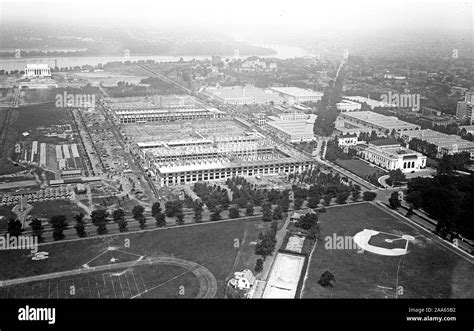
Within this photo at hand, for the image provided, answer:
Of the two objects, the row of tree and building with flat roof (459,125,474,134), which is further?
building with flat roof (459,125,474,134)

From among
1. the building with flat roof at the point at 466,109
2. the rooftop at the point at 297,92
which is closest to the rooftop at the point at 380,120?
the building with flat roof at the point at 466,109

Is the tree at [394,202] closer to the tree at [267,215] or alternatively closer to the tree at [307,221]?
the tree at [307,221]

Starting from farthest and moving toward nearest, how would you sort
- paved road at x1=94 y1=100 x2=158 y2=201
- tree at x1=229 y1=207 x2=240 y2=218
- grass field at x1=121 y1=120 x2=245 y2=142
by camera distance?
grass field at x1=121 y1=120 x2=245 y2=142 → paved road at x1=94 y1=100 x2=158 y2=201 → tree at x1=229 y1=207 x2=240 y2=218

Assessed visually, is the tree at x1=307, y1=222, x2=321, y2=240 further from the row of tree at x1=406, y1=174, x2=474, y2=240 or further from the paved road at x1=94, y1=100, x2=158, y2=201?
the paved road at x1=94, y1=100, x2=158, y2=201

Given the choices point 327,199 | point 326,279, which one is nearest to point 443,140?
point 327,199

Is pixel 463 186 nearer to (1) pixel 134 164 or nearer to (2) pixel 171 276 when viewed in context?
(2) pixel 171 276

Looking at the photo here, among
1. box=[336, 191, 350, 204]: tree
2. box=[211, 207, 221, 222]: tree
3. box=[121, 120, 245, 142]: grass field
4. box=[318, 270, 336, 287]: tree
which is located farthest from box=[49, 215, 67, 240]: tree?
box=[121, 120, 245, 142]: grass field

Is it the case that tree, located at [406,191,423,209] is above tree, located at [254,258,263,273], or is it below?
above
